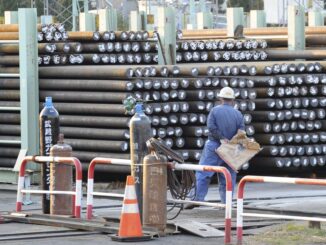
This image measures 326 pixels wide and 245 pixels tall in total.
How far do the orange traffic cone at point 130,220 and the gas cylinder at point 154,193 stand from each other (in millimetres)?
566

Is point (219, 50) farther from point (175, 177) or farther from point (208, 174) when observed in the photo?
point (175, 177)

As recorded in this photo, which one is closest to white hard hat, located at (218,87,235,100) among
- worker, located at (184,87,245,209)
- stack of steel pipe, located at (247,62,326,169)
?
worker, located at (184,87,245,209)

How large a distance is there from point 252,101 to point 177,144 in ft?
6.17

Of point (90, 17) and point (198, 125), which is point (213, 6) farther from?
point (198, 125)

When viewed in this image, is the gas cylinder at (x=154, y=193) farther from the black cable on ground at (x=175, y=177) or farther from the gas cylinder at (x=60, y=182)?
the gas cylinder at (x=60, y=182)

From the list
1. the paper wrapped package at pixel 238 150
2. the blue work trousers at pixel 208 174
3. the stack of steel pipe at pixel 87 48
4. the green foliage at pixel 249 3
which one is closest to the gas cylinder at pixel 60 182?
the blue work trousers at pixel 208 174

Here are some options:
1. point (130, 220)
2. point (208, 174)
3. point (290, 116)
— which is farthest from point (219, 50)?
point (130, 220)

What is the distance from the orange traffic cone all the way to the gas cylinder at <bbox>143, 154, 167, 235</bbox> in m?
0.57

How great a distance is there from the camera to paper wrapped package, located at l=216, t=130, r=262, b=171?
→ 15.7m

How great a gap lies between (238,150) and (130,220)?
11.9 ft

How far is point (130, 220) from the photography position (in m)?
12.5

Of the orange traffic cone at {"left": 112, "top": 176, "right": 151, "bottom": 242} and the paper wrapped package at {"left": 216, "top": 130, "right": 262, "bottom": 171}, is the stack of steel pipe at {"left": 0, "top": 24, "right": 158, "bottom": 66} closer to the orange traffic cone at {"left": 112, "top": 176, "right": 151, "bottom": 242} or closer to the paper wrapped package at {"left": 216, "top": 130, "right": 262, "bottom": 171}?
the paper wrapped package at {"left": 216, "top": 130, "right": 262, "bottom": 171}

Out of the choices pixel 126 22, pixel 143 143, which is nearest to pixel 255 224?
pixel 143 143

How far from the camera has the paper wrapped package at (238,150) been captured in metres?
15.7
